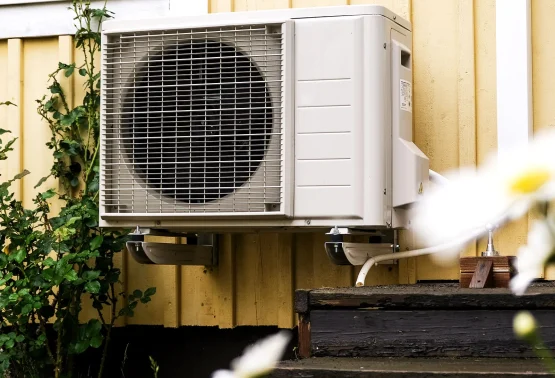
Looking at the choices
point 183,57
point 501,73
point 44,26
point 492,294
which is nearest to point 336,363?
point 492,294

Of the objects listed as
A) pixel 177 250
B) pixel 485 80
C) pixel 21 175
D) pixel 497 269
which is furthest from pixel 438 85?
pixel 21 175

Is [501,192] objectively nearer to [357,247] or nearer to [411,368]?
[411,368]

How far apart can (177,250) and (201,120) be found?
20.6 inches

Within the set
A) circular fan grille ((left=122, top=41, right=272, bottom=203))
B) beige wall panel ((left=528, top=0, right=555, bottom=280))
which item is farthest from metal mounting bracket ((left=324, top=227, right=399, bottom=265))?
beige wall panel ((left=528, top=0, right=555, bottom=280))

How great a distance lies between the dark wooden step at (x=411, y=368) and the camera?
1646 millimetres

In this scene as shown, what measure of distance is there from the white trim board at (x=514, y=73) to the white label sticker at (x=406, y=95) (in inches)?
12.3

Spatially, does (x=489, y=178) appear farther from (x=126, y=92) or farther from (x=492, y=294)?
(x=126, y=92)

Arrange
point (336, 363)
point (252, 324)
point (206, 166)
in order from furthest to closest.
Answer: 1. point (252, 324)
2. point (206, 166)
3. point (336, 363)

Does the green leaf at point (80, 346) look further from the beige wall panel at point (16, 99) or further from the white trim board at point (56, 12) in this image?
the white trim board at point (56, 12)

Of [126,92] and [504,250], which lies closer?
[126,92]

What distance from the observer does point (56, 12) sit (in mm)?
3184

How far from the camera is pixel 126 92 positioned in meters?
2.56

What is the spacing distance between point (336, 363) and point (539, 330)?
1.49ft

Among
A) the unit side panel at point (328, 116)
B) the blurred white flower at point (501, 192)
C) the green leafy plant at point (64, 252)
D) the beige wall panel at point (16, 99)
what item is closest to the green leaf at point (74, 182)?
the green leafy plant at point (64, 252)
